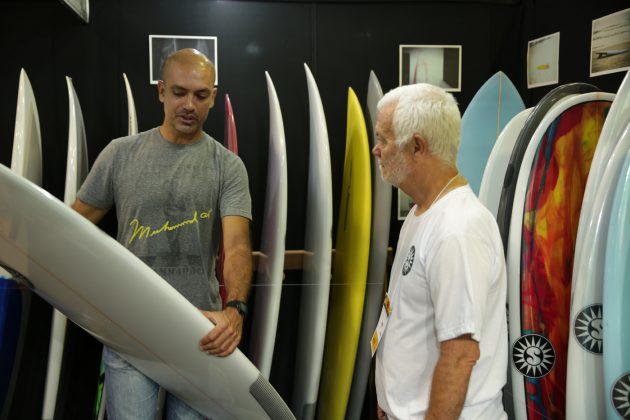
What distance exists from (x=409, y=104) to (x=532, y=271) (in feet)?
2.15

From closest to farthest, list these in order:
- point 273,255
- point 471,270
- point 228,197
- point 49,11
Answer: point 471,270 → point 228,197 → point 273,255 → point 49,11

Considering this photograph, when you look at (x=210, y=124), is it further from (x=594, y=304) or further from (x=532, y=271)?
(x=594, y=304)

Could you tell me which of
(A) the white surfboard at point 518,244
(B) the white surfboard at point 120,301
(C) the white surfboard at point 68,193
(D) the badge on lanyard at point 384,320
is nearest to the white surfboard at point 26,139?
(C) the white surfboard at point 68,193

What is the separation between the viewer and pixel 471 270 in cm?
85

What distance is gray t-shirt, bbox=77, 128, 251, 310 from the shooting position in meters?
1.27

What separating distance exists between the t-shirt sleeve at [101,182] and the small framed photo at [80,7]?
2.08ft

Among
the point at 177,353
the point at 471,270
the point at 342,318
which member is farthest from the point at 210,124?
the point at 471,270

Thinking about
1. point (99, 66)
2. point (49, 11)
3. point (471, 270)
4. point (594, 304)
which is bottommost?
point (594, 304)

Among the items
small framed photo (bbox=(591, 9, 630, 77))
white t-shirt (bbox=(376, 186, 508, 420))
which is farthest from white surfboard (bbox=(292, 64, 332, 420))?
small framed photo (bbox=(591, 9, 630, 77))

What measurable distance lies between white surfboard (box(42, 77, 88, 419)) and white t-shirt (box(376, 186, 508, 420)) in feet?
2.74

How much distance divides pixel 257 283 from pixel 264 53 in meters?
0.81

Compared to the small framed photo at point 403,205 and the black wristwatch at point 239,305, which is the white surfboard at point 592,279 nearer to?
the black wristwatch at point 239,305

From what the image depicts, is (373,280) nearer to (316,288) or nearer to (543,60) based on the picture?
(316,288)

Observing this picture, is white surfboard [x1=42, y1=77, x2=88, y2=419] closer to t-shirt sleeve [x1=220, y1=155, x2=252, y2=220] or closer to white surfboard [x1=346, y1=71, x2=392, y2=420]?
t-shirt sleeve [x1=220, y1=155, x2=252, y2=220]
